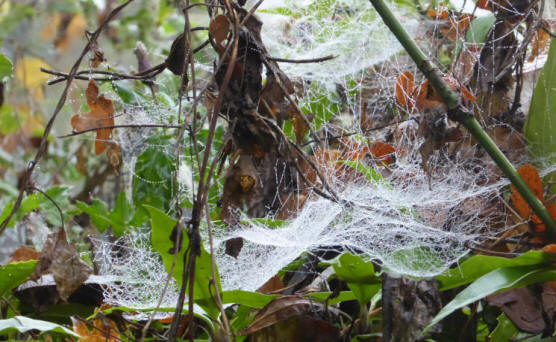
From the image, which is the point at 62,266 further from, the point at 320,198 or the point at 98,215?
the point at 320,198

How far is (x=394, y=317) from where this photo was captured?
2.76 feet

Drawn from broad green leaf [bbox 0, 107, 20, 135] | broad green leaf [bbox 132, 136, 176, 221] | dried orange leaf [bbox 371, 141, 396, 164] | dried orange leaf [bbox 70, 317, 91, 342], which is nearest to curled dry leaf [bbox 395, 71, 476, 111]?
dried orange leaf [bbox 371, 141, 396, 164]

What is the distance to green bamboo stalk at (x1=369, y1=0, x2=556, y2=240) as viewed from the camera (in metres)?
0.90

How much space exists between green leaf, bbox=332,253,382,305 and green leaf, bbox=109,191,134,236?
70 cm

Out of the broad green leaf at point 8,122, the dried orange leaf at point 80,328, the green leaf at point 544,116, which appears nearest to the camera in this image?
the dried orange leaf at point 80,328

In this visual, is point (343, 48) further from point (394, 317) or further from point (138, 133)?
point (394, 317)

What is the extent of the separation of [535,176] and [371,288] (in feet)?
1.20

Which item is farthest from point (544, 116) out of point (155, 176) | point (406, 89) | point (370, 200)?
point (155, 176)

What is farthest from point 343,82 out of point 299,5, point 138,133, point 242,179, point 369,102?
point 242,179

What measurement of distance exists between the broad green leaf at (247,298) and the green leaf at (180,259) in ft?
0.09

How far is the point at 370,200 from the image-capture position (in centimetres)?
109

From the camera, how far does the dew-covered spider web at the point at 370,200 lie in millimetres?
1003

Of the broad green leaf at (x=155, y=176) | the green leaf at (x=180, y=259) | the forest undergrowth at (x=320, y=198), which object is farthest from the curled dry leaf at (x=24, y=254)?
the green leaf at (x=180, y=259)

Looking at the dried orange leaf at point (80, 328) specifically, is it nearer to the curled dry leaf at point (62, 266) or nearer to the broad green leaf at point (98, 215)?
the curled dry leaf at point (62, 266)
